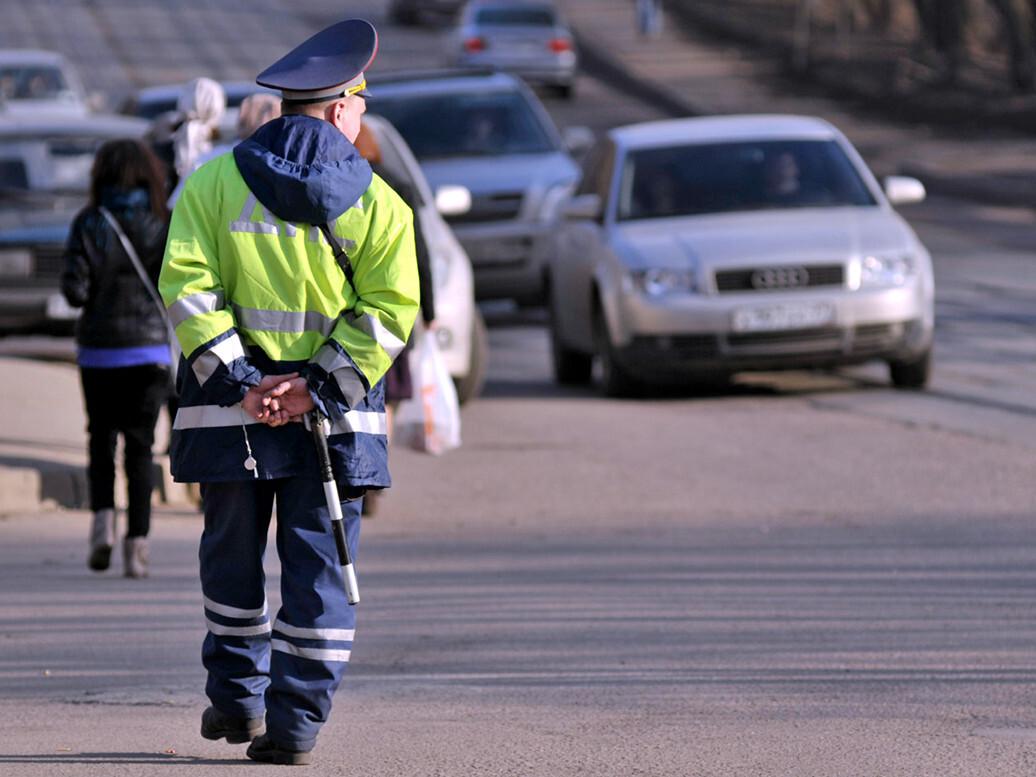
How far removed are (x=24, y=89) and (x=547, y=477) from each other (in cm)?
1916

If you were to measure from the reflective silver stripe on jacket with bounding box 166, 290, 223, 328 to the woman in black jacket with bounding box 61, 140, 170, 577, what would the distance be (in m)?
3.37

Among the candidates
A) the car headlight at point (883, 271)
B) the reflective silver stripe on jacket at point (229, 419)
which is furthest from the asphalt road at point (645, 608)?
the reflective silver stripe on jacket at point (229, 419)

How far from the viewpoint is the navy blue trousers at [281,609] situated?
5.20 metres

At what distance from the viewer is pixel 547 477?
36.5 feet

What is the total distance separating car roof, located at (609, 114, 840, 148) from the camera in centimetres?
1461

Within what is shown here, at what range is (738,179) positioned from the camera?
14.4m

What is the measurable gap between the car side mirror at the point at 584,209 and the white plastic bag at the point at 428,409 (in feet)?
16.2

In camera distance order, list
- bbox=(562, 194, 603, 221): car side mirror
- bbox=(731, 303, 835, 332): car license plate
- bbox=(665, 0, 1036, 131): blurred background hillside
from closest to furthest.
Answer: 1. bbox=(731, 303, 835, 332): car license plate
2. bbox=(562, 194, 603, 221): car side mirror
3. bbox=(665, 0, 1036, 131): blurred background hillside

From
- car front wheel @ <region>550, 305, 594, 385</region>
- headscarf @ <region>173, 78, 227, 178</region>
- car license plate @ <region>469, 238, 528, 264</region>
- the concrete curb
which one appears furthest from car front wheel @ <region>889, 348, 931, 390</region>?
headscarf @ <region>173, 78, 227, 178</region>

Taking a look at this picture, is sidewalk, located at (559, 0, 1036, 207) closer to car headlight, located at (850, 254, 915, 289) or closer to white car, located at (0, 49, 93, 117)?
white car, located at (0, 49, 93, 117)

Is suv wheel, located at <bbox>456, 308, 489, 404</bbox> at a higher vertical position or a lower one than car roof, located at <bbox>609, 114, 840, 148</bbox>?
lower

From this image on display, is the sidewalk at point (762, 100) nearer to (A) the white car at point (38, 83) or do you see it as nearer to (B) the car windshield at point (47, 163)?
(A) the white car at point (38, 83)

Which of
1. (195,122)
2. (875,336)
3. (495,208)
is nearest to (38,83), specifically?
(495,208)

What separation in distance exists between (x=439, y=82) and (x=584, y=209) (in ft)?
17.5
